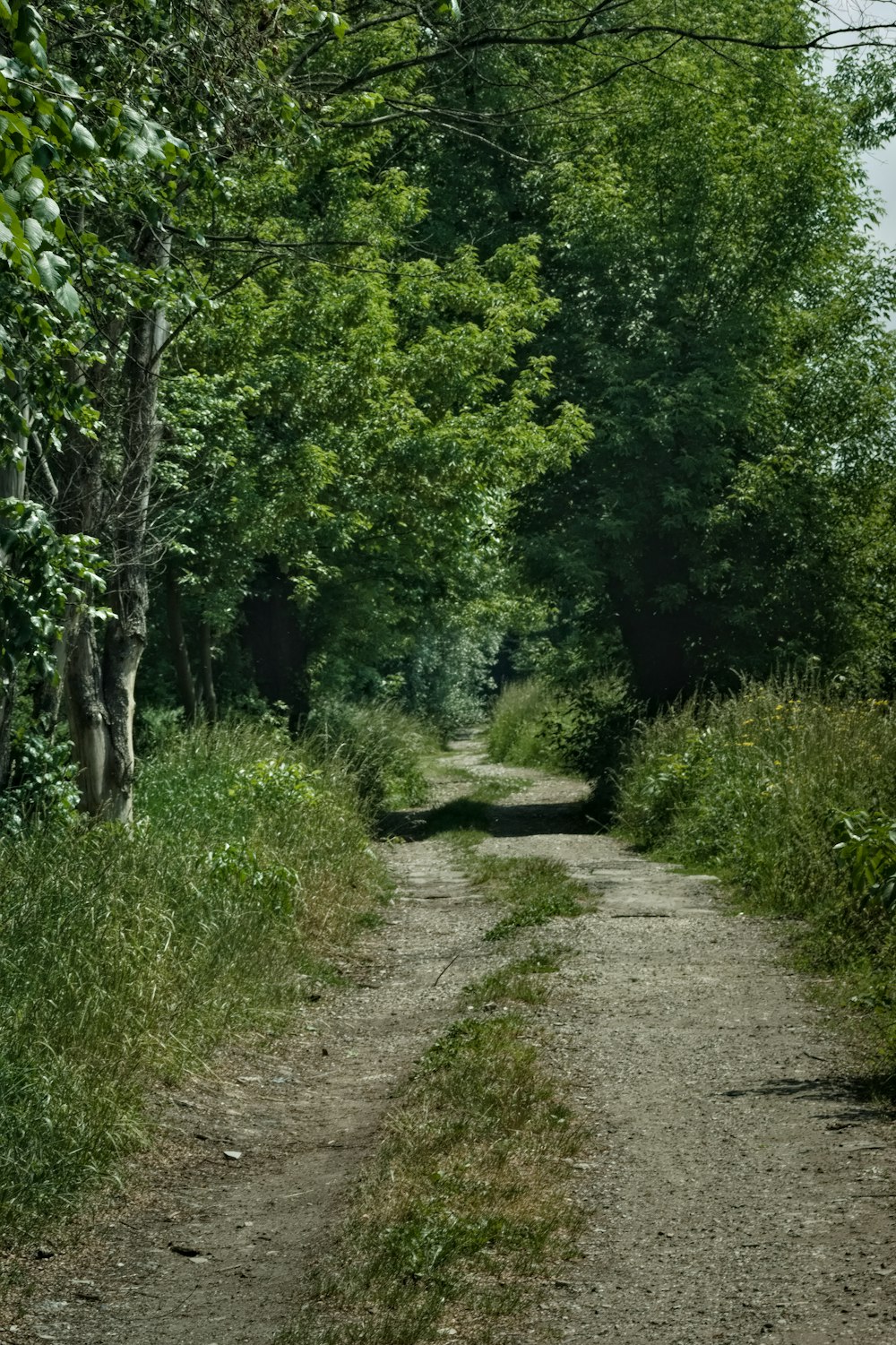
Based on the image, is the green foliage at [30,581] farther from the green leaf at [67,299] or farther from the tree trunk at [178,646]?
the tree trunk at [178,646]

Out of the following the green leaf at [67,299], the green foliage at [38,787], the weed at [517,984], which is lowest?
the weed at [517,984]

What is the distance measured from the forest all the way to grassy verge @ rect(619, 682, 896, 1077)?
108 millimetres

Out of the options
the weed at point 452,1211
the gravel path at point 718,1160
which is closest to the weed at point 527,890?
the gravel path at point 718,1160

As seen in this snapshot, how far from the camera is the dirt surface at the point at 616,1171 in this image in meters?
4.46

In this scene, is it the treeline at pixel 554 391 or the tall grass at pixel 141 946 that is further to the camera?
the treeline at pixel 554 391

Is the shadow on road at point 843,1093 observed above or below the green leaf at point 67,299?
Result: below

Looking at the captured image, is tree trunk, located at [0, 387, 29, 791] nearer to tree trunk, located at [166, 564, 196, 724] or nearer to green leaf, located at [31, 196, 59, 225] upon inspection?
green leaf, located at [31, 196, 59, 225]

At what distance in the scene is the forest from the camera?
8172 mm

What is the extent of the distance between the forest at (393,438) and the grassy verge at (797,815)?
0.35ft

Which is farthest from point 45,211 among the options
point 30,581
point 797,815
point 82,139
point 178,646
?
point 178,646

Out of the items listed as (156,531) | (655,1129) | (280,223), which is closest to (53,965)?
(655,1129)

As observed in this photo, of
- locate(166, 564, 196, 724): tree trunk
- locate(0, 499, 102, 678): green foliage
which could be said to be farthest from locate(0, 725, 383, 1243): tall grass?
locate(166, 564, 196, 724): tree trunk

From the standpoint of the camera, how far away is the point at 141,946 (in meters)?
7.53

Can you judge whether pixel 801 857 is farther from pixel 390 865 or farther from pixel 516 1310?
pixel 516 1310
